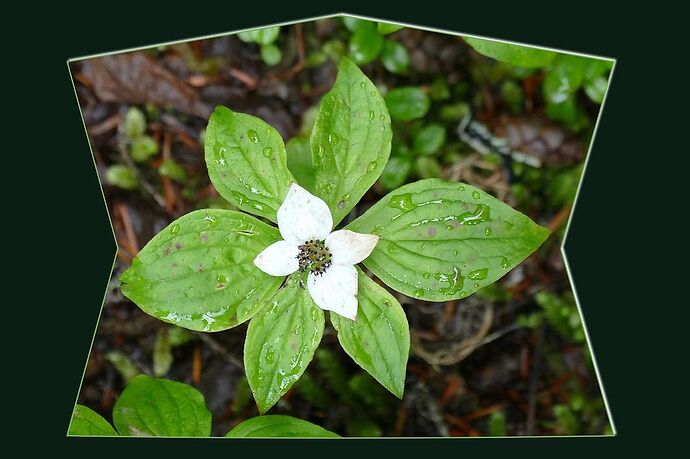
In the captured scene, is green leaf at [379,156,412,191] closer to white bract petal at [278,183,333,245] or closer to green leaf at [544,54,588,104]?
white bract petal at [278,183,333,245]

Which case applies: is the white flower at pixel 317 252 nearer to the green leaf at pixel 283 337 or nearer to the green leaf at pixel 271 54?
the green leaf at pixel 283 337

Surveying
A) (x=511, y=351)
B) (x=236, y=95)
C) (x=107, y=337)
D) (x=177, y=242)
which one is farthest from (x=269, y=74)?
(x=511, y=351)

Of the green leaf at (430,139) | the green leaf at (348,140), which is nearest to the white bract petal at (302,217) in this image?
the green leaf at (348,140)

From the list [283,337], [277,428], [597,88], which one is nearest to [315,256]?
[283,337]

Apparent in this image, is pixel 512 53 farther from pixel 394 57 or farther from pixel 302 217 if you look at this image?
pixel 302 217

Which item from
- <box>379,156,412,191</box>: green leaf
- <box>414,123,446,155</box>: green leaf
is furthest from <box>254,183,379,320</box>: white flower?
<box>414,123,446,155</box>: green leaf

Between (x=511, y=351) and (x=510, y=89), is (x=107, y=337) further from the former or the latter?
(x=510, y=89)
